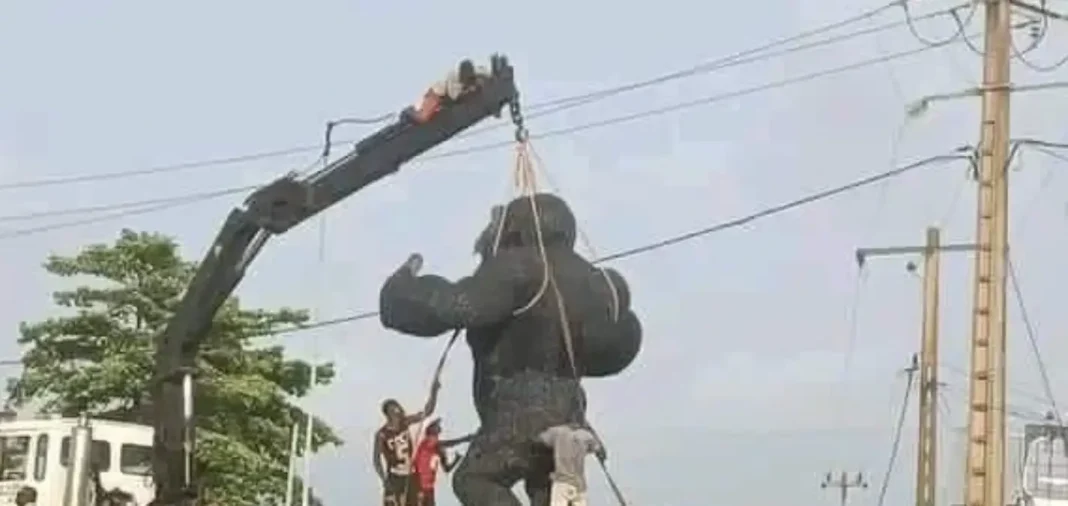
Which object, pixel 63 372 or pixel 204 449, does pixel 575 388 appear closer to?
pixel 204 449

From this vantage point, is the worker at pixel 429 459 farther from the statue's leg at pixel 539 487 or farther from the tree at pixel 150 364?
the tree at pixel 150 364

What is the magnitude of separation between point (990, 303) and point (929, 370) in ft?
50.0

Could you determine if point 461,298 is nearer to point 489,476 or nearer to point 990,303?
point 489,476

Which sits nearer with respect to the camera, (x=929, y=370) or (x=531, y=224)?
(x=531, y=224)

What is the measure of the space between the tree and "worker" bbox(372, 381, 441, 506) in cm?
1840

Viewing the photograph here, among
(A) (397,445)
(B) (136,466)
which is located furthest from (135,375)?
(A) (397,445)

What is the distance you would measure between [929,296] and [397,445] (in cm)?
2479

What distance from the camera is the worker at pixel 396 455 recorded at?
728 inches

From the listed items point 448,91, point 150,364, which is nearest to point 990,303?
point 448,91

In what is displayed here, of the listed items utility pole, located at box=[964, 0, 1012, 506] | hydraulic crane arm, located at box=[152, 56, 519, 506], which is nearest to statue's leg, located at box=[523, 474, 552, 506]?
hydraulic crane arm, located at box=[152, 56, 519, 506]

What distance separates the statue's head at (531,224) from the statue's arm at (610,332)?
43 centimetres

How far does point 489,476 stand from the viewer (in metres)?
16.5

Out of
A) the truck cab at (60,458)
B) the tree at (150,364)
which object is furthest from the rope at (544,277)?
the tree at (150,364)

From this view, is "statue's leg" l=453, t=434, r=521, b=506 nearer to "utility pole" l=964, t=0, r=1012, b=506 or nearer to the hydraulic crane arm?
the hydraulic crane arm
